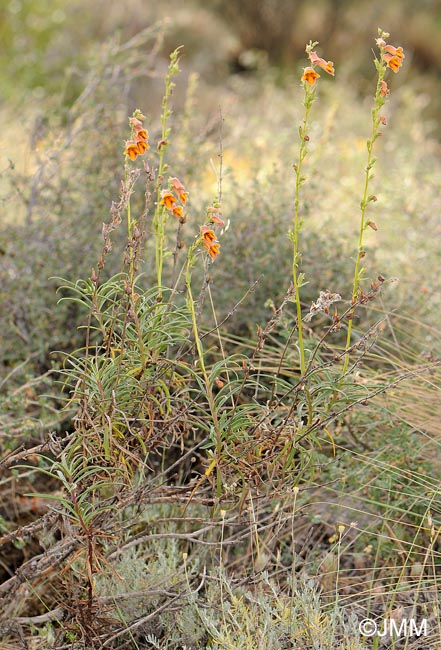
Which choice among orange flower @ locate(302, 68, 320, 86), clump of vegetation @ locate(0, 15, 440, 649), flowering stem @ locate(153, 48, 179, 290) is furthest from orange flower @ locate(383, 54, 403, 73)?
flowering stem @ locate(153, 48, 179, 290)

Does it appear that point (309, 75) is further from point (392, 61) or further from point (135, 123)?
point (135, 123)

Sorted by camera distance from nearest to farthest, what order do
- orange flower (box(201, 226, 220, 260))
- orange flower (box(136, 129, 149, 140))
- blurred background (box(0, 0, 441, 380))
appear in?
orange flower (box(201, 226, 220, 260)) < orange flower (box(136, 129, 149, 140)) < blurred background (box(0, 0, 441, 380))

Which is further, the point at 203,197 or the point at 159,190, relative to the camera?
the point at 203,197

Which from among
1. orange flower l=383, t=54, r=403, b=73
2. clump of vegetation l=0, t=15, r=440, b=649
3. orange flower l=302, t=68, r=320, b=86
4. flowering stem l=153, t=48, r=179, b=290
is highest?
orange flower l=383, t=54, r=403, b=73

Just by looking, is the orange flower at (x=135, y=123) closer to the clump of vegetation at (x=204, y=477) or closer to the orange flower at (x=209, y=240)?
the clump of vegetation at (x=204, y=477)

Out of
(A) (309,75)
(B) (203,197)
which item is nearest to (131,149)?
(A) (309,75)

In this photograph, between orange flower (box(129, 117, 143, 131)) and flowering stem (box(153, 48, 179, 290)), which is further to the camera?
flowering stem (box(153, 48, 179, 290))

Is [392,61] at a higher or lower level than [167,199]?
higher

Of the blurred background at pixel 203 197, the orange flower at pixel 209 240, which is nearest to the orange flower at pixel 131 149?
the orange flower at pixel 209 240

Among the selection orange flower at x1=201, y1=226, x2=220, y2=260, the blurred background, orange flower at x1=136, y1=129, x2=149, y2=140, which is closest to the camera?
orange flower at x1=201, y1=226, x2=220, y2=260

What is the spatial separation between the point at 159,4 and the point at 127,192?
906 cm

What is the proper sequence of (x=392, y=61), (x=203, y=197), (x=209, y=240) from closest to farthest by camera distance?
1. (x=209, y=240)
2. (x=392, y=61)
3. (x=203, y=197)

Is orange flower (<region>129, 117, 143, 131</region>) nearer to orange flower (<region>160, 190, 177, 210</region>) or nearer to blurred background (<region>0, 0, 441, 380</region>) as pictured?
orange flower (<region>160, 190, 177, 210</region>)

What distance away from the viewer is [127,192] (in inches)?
69.6
